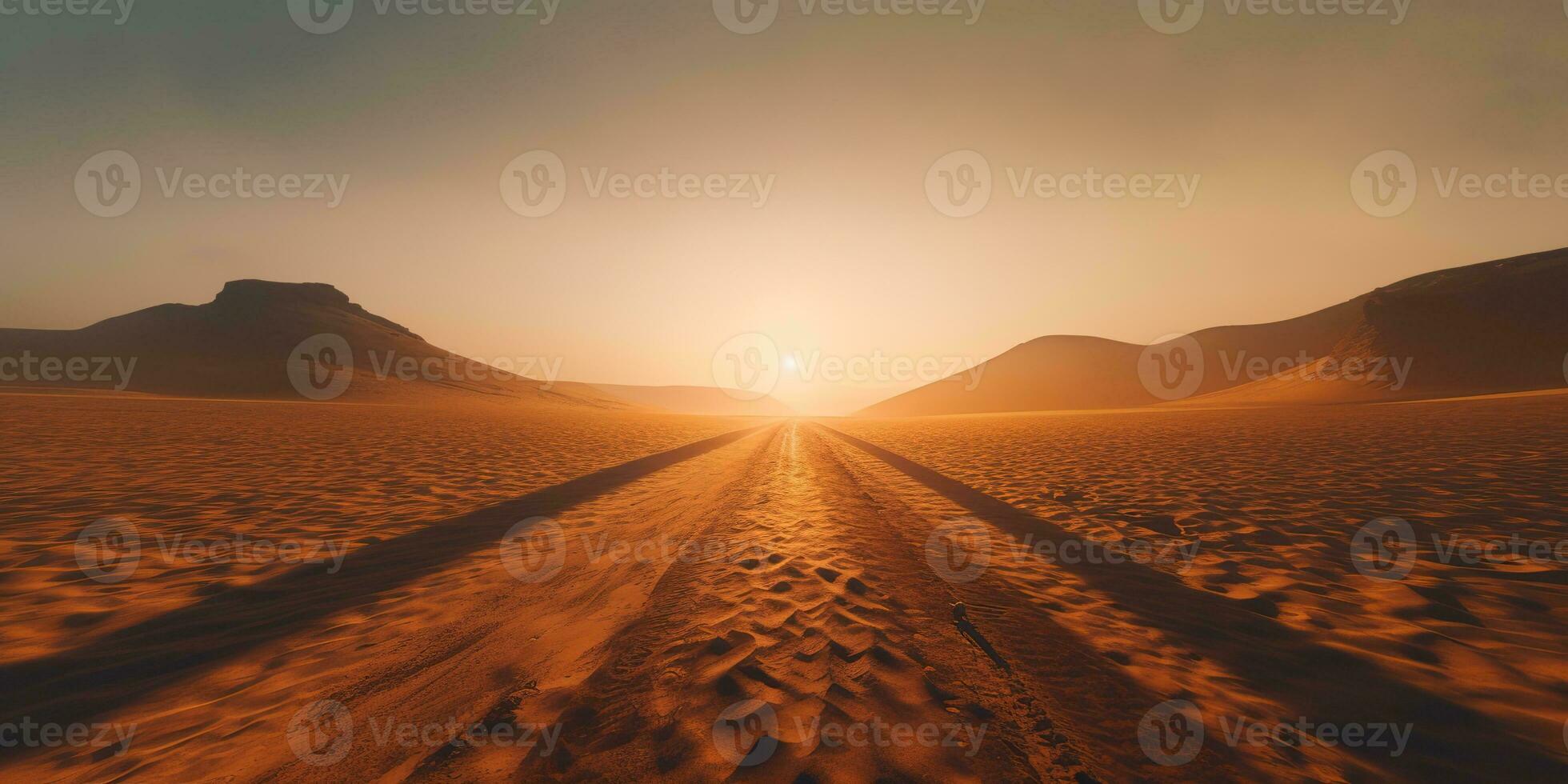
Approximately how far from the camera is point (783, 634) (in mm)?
4105

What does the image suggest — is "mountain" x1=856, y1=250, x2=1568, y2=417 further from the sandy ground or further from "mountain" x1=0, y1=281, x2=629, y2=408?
"mountain" x1=0, y1=281, x2=629, y2=408

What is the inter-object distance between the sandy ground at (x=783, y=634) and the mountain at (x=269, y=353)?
4797 centimetres

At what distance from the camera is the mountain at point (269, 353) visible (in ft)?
156

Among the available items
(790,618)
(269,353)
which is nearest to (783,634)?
(790,618)

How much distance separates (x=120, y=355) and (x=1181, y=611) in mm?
105719

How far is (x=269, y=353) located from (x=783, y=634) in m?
89.1

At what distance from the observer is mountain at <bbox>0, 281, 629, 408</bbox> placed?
47.4 metres

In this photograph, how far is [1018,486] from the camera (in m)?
10.9

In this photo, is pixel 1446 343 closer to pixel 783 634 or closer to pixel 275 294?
pixel 783 634

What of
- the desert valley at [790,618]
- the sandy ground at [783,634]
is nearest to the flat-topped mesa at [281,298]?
the desert valley at [790,618]

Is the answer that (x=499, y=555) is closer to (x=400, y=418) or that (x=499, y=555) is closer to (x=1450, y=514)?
(x=1450, y=514)

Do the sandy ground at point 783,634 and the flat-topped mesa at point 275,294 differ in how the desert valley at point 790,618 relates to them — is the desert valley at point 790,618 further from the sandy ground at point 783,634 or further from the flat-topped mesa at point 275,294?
the flat-topped mesa at point 275,294

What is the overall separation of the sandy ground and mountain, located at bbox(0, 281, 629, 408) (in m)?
48.0

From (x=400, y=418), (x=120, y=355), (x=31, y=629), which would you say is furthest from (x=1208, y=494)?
(x=120, y=355)
